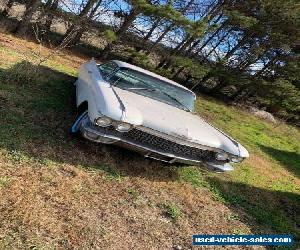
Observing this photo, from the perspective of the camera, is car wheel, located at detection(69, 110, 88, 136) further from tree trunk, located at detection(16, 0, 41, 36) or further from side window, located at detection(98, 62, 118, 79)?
tree trunk, located at detection(16, 0, 41, 36)

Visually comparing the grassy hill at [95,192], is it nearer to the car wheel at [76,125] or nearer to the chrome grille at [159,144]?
the car wheel at [76,125]

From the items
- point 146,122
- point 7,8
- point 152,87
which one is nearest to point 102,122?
point 146,122

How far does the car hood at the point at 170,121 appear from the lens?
529 centimetres

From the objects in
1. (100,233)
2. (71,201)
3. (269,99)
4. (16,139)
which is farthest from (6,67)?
(269,99)

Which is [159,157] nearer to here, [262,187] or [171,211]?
[171,211]

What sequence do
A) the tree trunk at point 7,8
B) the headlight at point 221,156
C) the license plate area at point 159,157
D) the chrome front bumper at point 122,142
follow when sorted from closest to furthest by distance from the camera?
the chrome front bumper at point 122,142 < the license plate area at point 159,157 < the headlight at point 221,156 < the tree trunk at point 7,8

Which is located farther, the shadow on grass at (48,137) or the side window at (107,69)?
the side window at (107,69)

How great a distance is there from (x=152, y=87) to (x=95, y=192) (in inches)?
93.9

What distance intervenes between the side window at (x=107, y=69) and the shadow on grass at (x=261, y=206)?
2575 mm

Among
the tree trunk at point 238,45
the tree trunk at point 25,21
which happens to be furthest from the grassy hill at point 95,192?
the tree trunk at point 238,45

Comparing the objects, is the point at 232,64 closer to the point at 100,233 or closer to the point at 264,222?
the point at 264,222

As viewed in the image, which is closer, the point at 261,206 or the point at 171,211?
the point at 171,211

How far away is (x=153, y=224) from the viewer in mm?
4859

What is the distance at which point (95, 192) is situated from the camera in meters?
4.98
